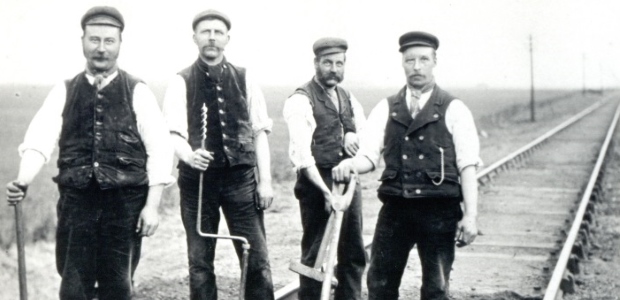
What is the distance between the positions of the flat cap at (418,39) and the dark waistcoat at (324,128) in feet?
2.94

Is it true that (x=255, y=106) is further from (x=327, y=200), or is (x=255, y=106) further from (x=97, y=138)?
(x=97, y=138)

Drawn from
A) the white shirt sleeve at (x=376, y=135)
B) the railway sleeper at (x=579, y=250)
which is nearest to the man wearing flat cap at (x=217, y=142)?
the white shirt sleeve at (x=376, y=135)

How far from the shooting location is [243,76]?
181 inches

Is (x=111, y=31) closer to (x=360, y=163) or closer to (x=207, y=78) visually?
(x=207, y=78)

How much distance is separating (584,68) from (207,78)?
98533 millimetres

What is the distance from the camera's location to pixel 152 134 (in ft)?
13.1

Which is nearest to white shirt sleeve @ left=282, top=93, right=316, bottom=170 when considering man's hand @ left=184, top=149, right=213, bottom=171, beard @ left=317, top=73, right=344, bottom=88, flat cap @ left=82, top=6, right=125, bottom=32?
beard @ left=317, top=73, right=344, bottom=88

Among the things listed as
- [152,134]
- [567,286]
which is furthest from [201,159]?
[567,286]

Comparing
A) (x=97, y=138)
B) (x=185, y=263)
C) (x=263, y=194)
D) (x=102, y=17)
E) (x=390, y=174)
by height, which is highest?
(x=102, y=17)

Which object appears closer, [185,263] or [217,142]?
[217,142]

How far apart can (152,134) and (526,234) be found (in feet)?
20.2

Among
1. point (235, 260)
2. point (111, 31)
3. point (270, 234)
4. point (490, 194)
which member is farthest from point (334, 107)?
point (490, 194)

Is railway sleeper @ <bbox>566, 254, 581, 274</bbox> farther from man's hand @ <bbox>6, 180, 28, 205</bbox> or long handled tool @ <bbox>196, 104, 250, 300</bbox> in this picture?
man's hand @ <bbox>6, 180, 28, 205</bbox>

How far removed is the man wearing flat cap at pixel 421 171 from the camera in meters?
4.27
